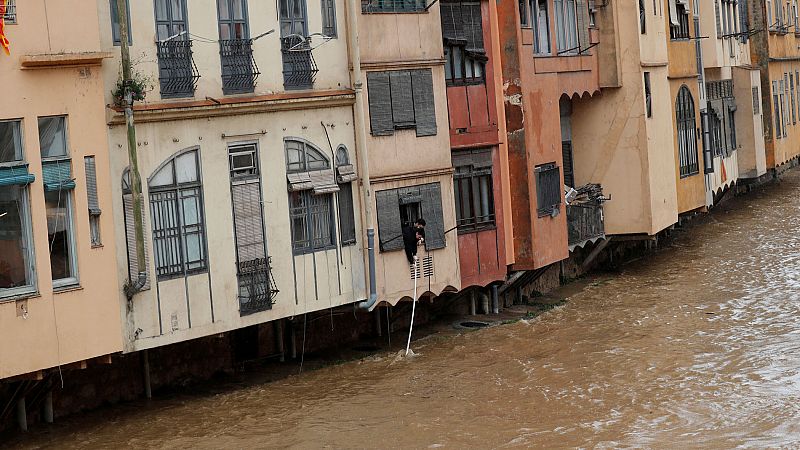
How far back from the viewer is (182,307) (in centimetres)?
1844

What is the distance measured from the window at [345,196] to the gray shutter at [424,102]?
80.3 inches

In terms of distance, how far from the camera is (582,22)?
2886 cm

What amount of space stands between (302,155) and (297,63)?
144 cm

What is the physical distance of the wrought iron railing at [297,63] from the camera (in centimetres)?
2034

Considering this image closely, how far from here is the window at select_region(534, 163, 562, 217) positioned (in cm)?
2611

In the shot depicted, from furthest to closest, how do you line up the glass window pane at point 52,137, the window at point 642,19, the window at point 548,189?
the window at point 642,19 → the window at point 548,189 → the glass window pane at point 52,137

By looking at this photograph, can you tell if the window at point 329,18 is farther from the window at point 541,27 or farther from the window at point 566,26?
the window at point 566,26

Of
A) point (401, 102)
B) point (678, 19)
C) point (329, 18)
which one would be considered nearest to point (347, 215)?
point (401, 102)

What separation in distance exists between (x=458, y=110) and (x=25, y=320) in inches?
403

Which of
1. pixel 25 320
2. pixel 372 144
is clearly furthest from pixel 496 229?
pixel 25 320

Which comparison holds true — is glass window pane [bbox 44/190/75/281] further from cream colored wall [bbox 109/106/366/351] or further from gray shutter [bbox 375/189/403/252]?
gray shutter [bbox 375/189/403/252]

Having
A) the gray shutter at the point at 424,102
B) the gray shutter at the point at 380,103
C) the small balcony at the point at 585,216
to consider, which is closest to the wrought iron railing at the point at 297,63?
the gray shutter at the point at 380,103

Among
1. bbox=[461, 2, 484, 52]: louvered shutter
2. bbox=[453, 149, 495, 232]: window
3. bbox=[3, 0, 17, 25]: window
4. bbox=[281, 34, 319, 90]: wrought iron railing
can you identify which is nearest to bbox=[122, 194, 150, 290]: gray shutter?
bbox=[3, 0, 17, 25]: window

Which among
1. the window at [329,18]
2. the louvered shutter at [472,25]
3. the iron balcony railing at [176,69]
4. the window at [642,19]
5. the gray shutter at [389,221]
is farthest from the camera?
the window at [642,19]
